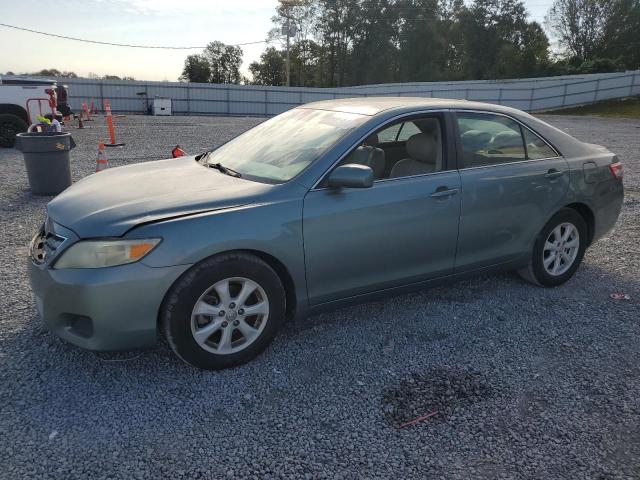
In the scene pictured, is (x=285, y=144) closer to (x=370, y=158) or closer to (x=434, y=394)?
(x=370, y=158)

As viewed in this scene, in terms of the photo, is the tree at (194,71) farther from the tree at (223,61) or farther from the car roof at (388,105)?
the car roof at (388,105)

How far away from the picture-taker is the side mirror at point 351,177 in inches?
127

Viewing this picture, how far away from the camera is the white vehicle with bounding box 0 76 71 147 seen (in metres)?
12.2

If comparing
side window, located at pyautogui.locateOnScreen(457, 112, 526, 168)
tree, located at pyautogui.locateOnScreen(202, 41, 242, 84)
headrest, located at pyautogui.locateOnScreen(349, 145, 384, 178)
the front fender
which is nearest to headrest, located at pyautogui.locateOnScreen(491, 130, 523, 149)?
side window, located at pyautogui.locateOnScreen(457, 112, 526, 168)

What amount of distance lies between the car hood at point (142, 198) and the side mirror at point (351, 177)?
16.6 inches

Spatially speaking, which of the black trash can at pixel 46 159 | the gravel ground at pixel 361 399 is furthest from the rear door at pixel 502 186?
the black trash can at pixel 46 159

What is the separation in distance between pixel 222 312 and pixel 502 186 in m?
2.36

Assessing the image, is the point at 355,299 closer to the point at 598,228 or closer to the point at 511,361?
the point at 511,361

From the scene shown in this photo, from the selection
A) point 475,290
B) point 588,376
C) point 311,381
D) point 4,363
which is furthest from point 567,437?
point 4,363

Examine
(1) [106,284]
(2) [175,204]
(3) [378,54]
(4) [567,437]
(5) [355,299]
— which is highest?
(3) [378,54]

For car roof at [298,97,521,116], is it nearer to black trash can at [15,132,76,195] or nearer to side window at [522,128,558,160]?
side window at [522,128,558,160]

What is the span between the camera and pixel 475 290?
4.57 m

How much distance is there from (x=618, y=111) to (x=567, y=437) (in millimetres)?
34176

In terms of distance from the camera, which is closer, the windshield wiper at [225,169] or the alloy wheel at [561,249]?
the windshield wiper at [225,169]
